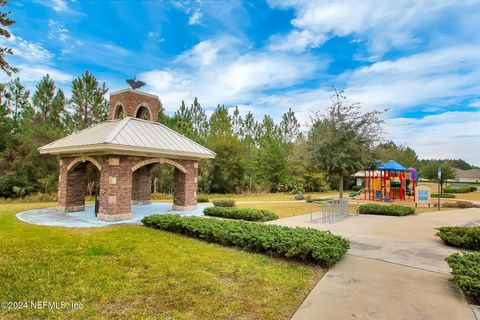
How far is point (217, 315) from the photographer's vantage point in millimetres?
3762

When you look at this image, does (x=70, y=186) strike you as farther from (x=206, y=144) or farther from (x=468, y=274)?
(x=206, y=144)

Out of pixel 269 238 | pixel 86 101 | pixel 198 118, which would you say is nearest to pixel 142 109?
pixel 269 238

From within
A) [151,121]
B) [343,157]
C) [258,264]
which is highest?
[151,121]

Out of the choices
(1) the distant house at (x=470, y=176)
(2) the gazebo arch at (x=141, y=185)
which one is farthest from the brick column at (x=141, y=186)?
(1) the distant house at (x=470, y=176)

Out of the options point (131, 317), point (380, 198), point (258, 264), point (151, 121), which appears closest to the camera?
point (131, 317)

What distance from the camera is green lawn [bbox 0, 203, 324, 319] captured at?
391 centimetres

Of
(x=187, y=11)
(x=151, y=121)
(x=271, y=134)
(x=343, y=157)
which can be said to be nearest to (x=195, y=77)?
(x=151, y=121)

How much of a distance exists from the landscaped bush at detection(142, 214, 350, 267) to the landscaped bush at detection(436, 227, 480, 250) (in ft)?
10.8

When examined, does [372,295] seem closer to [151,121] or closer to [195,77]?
[151,121]

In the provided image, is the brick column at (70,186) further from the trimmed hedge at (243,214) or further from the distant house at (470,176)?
the distant house at (470,176)

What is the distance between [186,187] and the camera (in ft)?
45.5

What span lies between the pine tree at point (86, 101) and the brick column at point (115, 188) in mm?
16328

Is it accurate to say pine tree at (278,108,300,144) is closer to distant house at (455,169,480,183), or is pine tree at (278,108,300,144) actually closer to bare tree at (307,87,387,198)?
bare tree at (307,87,387,198)

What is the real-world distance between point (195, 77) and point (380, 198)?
676 inches
